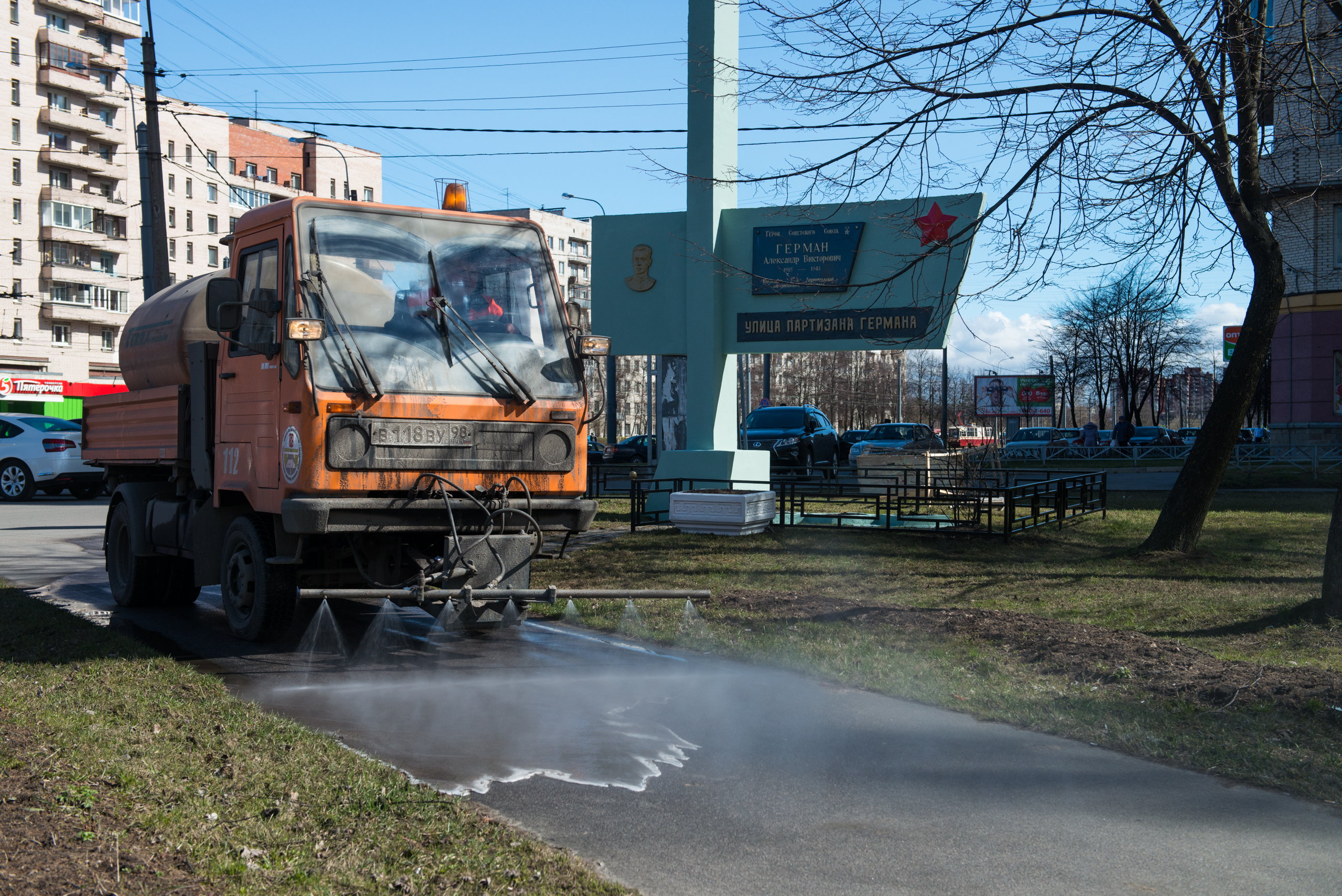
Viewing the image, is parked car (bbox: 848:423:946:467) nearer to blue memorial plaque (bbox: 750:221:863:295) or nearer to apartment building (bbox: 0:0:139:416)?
blue memorial plaque (bbox: 750:221:863:295)

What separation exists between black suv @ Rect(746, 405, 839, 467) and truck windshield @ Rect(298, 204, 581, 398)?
24.2 metres

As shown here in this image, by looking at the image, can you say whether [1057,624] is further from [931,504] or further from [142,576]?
[931,504]

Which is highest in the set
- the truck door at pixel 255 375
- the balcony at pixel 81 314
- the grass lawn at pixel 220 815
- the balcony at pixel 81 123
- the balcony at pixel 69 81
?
the balcony at pixel 69 81

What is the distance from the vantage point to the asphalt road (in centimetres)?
418

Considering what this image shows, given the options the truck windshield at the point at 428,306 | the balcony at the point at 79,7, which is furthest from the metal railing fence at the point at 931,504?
the balcony at the point at 79,7

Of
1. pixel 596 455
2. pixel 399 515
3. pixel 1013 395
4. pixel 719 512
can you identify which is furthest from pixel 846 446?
pixel 1013 395

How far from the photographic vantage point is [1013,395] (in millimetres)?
76438

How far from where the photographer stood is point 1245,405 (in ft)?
42.6

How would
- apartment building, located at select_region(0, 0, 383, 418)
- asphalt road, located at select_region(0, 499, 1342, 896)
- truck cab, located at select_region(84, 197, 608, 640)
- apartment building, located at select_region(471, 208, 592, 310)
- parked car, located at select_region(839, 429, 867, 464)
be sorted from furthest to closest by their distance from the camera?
apartment building, located at select_region(471, 208, 592, 310) → apartment building, located at select_region(0, 0, 383, 418) → parked car, located at select_region(839, 429, 867, 464) → truck cab, located at select_region(84, 197, 608, 640) → asphalt road, located at select_region(0, 499, 1342, 896)

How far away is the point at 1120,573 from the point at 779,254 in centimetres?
744

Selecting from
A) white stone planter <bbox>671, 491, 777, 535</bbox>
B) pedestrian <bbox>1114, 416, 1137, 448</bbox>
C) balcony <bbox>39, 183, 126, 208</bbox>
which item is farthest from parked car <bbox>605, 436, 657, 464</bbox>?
balcony <bbox>39, 183, 126, 208</bbox>

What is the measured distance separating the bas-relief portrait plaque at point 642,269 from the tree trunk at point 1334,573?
11.2m

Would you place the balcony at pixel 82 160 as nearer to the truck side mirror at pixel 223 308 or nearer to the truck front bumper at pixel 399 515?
the truck side mirror at pixel 223 308

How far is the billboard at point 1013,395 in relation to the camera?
72.5m
